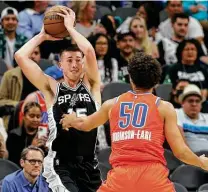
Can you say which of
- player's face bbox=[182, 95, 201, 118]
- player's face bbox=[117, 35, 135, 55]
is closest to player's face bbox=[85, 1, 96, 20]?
player's face bbox=[117, 35, 135, 55]

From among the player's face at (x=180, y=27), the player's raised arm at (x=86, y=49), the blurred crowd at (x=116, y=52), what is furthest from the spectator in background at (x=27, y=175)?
the player's face at (x=180, y=27)

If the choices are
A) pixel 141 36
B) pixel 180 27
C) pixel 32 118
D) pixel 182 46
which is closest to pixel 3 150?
pixel 32 118

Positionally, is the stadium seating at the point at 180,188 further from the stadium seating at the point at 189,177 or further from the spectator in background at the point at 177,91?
the spectator in background at the point at 177,91

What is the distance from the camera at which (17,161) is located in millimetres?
9297

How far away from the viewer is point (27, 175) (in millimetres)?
8180

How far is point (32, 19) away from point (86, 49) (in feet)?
18.8

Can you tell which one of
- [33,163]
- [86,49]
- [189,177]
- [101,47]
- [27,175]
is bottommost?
[189,177]

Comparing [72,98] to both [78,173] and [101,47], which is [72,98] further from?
[101,47]

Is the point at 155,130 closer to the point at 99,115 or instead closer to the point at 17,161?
the point at 99,115

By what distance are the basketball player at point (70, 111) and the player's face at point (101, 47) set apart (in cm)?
447

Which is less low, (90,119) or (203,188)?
(90,119)

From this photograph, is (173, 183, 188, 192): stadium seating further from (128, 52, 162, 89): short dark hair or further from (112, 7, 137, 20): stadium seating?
(112, 7, 137, 20): stadium seating

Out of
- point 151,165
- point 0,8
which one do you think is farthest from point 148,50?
point 151,165

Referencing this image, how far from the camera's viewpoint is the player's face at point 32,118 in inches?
367
